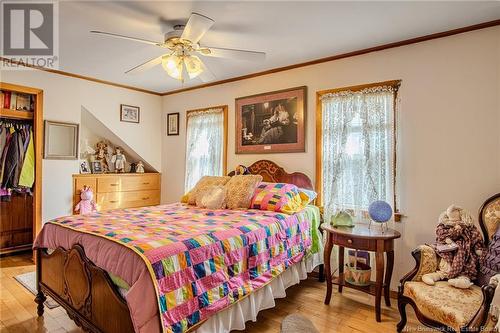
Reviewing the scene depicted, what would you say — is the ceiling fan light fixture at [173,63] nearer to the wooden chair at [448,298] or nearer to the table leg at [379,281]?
the table leg at [379,281]

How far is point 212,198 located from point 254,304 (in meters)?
1.22

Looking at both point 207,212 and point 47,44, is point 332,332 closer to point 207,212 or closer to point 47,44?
point 207,212

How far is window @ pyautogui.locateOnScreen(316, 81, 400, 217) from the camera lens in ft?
9.40

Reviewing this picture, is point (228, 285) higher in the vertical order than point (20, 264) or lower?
higher

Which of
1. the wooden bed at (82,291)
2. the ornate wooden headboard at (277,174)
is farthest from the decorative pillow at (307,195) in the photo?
the wooden bed at (82,291)

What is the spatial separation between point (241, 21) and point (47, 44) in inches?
81.9

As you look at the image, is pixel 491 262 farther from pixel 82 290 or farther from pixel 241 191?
pixel 82 290

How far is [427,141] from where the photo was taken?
269 cm

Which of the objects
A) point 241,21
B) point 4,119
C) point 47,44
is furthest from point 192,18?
point 4,119

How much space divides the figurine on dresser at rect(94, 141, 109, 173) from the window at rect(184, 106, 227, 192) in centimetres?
135

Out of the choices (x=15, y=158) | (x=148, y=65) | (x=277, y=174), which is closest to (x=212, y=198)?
(x=277, y=174)

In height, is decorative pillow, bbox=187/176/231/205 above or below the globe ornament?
above

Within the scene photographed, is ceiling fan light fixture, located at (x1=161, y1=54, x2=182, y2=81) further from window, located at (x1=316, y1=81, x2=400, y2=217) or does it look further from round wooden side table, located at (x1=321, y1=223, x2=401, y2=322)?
round wooden side table, located at (x1=321, y1=223, x2=401, y2=322)

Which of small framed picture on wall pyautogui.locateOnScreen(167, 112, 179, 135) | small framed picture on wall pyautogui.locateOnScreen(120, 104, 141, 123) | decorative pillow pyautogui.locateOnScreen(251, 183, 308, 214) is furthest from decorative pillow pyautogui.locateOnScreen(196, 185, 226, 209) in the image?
small framed picture on wall pyautogui.locateOnScreen(120, 104, 141, 123)
